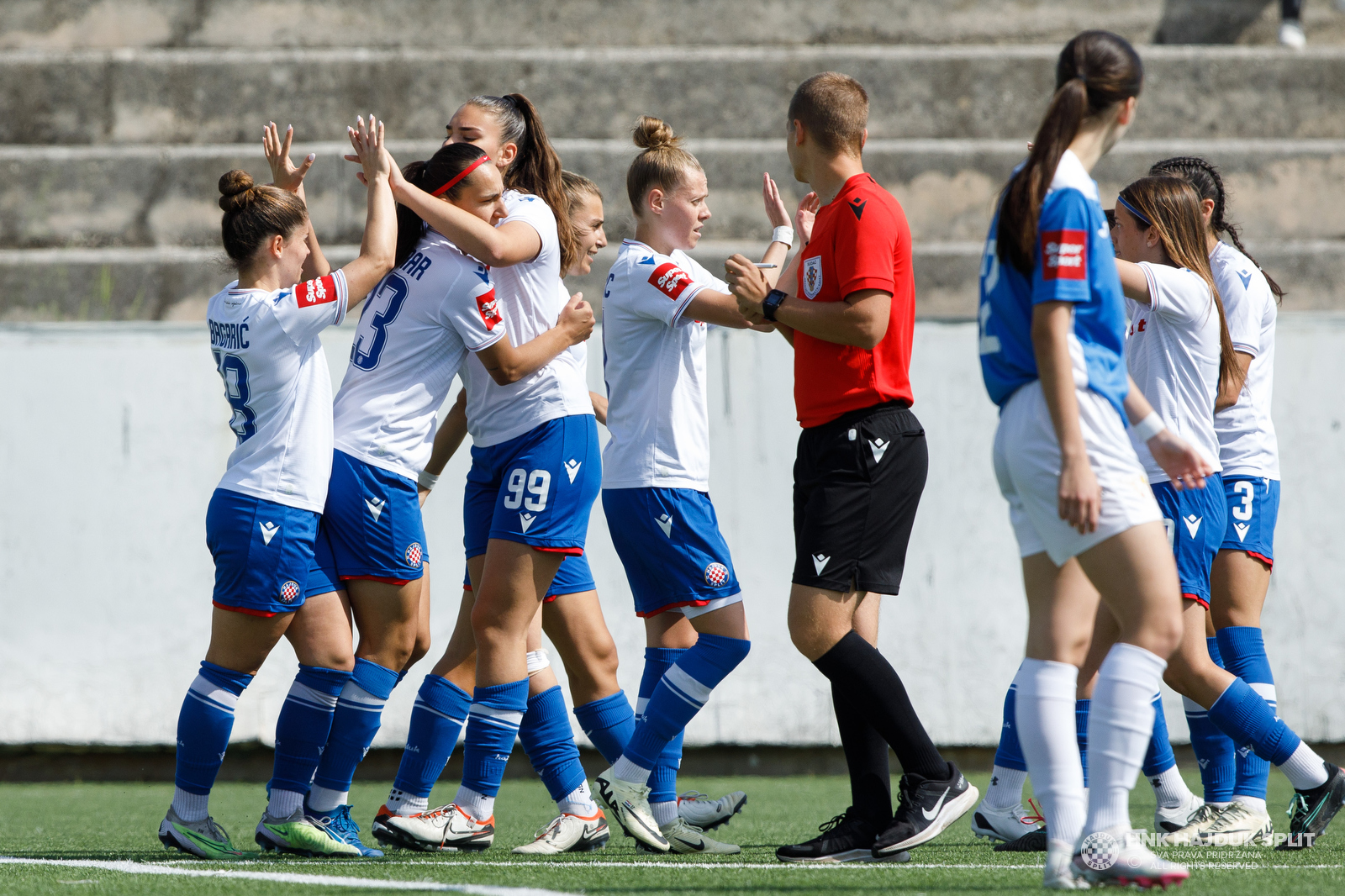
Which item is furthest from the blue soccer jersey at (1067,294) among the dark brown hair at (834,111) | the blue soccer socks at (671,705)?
the blue soccer socks at (671,705)

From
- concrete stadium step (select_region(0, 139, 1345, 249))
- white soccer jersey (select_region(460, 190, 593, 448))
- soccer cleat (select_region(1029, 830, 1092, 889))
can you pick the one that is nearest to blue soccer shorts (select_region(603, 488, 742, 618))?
white soccer jersey (select_region(460, 190, 593, 448))

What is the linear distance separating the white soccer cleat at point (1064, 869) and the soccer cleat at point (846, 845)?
2.64 feet

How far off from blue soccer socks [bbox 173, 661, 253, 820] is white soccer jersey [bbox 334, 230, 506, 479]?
2.26ft

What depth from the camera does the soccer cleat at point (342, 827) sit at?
11.8 ft

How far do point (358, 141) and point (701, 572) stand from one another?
4.97 feet

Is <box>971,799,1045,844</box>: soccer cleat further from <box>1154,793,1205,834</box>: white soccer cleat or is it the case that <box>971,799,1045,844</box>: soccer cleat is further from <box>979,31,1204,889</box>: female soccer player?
<box>979,31,1204,889</box>: female soccer player

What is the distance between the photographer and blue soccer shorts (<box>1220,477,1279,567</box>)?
4.23 metres

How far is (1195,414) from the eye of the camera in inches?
154

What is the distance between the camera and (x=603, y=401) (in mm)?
4547

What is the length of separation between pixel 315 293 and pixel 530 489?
76 cm

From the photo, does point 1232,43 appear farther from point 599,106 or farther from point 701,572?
point 701,572

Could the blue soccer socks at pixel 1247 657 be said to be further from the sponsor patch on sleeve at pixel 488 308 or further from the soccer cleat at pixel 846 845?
the sponsor patch on sleeve at pixel 488 308

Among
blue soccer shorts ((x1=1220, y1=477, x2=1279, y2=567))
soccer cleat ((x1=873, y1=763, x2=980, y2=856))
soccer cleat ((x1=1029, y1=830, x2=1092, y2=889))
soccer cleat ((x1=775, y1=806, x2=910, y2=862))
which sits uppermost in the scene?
blue soccer shorts ((x1=1220, y1=477, x2=1279, y2=567))

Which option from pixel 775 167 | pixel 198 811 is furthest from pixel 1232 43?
pixel 198 811
